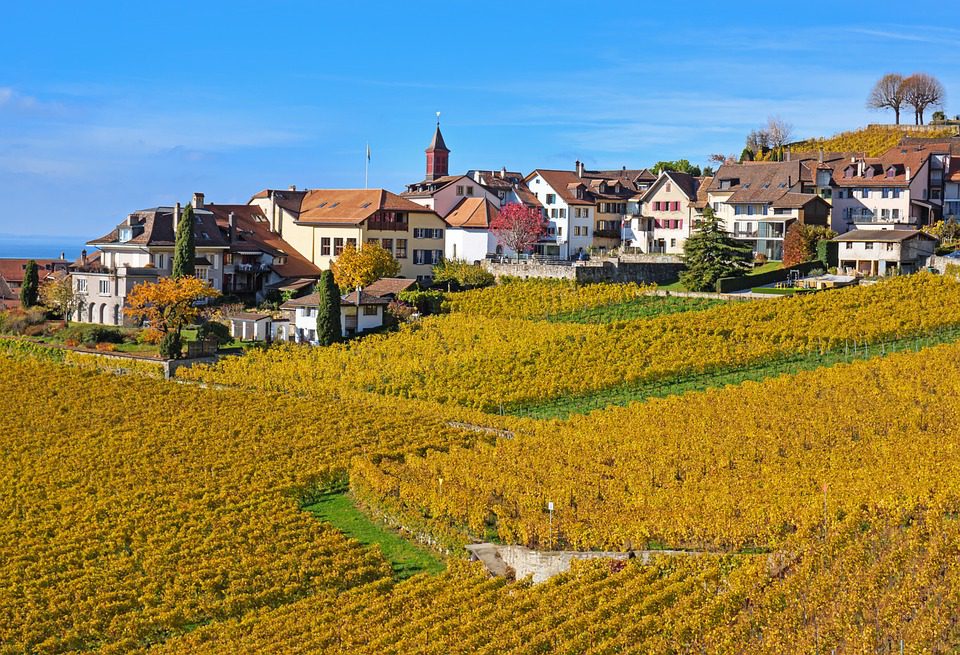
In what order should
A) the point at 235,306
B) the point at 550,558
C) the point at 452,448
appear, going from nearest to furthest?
1. the point at 550,558
2. the point at 452,448
3. the point at 235,306

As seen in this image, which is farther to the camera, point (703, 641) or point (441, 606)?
point (441, 606)

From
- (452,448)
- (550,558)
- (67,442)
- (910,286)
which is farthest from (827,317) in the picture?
(67,442)

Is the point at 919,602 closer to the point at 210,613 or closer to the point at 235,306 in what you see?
the point at 210,613

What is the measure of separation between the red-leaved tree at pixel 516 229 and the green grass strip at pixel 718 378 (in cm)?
2989

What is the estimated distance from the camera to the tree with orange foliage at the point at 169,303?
211 feet

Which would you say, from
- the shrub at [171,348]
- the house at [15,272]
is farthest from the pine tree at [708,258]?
the house at [15,272]

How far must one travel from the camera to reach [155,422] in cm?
4731

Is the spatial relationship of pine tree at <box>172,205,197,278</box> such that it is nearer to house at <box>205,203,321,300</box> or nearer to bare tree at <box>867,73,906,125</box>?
house at <box>205,203,321,300</box>

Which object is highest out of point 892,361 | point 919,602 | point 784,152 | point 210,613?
point 784,152

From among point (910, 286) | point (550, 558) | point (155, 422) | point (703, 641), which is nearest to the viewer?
point (703, 641)

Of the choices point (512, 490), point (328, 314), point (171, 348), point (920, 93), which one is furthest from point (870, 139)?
point (512, 490)

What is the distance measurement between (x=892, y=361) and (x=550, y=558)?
81.7 ft

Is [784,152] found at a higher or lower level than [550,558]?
higher

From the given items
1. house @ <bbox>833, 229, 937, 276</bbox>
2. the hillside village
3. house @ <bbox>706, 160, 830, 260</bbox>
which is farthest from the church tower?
house @ <bbox>833, 229, 937, 276</bbox>
